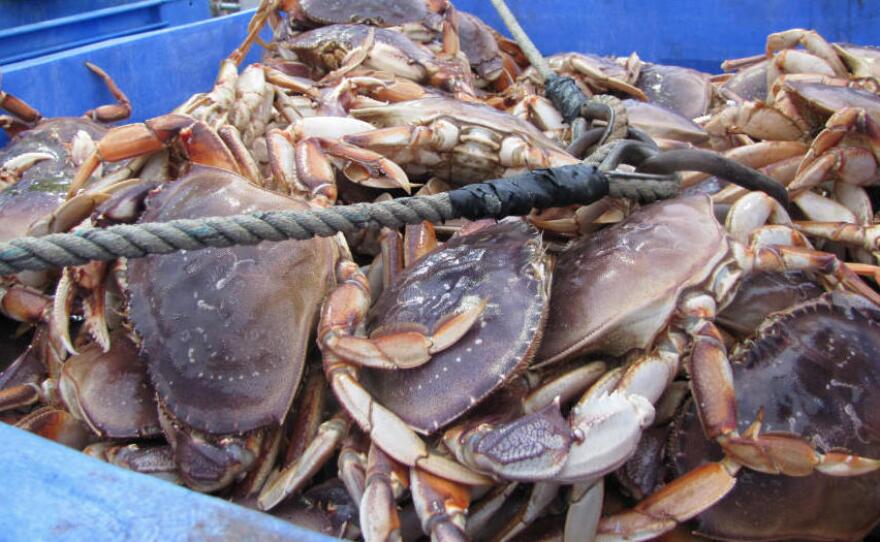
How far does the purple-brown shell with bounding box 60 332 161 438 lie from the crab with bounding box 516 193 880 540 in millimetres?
745

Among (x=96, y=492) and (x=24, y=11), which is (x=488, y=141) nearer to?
(x=96, y=492)

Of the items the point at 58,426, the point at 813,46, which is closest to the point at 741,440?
the point at 58,426

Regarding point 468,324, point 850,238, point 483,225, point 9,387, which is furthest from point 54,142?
point 850,238

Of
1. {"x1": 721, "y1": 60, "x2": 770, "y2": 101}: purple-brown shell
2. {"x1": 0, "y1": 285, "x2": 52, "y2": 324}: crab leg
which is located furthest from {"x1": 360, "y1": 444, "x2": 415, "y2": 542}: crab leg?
{"x1": 721, "y1": 60, "x2": 770, "y2": 101}: purple-brown shell

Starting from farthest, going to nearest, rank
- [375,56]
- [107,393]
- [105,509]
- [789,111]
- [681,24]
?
[681,24]
[375,56]
[789,111]
[107,393]
[105,509]

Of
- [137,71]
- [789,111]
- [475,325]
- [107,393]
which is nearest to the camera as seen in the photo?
[475,325]

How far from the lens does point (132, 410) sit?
51.2 inches

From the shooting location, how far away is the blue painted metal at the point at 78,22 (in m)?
2.79

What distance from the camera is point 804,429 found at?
1.16 m

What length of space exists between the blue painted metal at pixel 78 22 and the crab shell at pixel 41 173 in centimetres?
64

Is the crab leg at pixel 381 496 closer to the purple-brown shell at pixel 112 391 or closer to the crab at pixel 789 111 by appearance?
the purple-brown shell at pixel 112 391

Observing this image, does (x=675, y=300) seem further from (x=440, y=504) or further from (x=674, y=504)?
(x=440, y=504)

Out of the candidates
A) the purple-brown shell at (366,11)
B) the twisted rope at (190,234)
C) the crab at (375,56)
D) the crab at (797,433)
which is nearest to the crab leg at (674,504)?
the crab at (797,433)

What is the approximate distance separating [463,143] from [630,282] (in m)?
0.70
